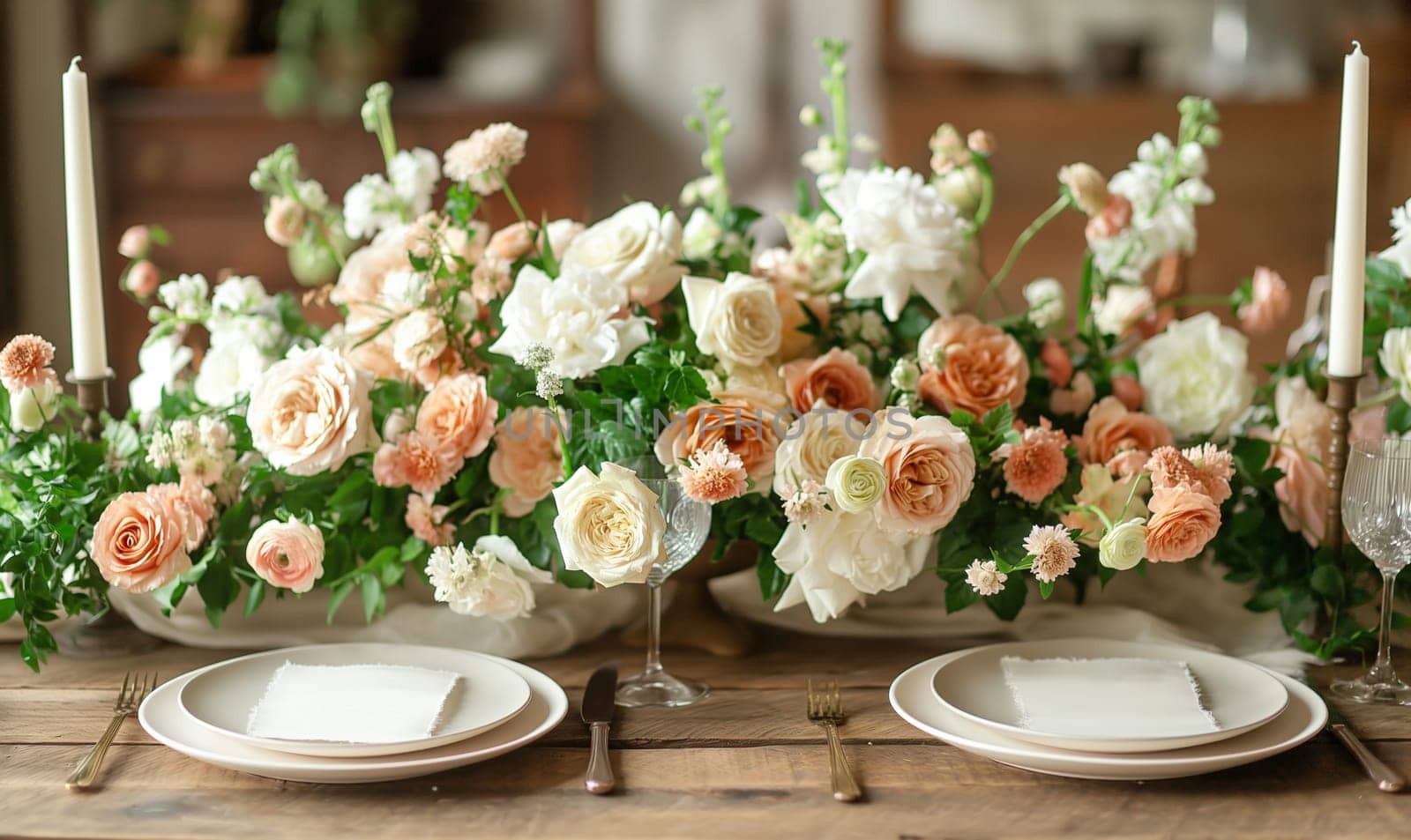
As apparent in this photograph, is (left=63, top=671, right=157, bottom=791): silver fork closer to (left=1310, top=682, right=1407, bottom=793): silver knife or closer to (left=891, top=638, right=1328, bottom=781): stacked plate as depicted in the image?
(left=891, top=638, right=1328, bottom=781): stacked plate

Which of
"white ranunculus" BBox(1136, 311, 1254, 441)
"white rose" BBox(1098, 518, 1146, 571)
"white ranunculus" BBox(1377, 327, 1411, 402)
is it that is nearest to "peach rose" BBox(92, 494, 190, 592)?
"white rose" BBox(1098, 518, 1146, 571)

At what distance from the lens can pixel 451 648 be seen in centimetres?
112

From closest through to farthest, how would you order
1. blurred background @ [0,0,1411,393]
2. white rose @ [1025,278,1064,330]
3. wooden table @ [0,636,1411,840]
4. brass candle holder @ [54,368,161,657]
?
wooden table @ [0,636,1411,840] → brass candle holder @ [54,368,161,657] → white rose @ [1025,278,1064,330] → blurred background @ [0,0,1411,393]

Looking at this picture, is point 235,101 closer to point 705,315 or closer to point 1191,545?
point 705,315

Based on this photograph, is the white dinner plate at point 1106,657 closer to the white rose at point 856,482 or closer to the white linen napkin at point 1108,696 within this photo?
the white linen napkin at point 1108,696

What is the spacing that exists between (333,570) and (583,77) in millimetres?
2665

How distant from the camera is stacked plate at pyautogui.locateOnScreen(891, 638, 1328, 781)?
89cm

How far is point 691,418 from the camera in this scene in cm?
101

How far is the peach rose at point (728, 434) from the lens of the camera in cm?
100

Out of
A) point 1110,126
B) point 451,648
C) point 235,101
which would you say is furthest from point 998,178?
point 451,648

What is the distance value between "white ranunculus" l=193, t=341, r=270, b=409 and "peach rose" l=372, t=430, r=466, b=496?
207 millimetres

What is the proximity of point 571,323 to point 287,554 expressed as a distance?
27cm

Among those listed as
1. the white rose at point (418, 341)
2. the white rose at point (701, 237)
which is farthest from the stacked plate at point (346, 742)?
the white rose at point (701, 237)

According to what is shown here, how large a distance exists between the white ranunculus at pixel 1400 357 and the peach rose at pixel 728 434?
536 mm
